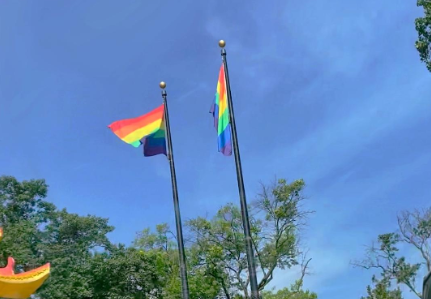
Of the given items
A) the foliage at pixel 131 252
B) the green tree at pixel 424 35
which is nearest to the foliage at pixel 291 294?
the foliage at pixel 131 252

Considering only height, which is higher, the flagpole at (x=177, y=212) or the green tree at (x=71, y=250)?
the green tree at (x=71, y=250)

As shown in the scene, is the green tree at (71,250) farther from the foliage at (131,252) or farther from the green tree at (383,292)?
the green tree at (383,292)

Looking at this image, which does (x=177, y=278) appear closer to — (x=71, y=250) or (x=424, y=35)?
(x=71, y=250)

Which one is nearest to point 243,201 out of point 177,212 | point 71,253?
point 177,212

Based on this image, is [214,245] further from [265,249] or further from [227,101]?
[227,101]

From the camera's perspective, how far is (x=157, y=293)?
29.2 meters

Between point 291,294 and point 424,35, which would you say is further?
point 291,294

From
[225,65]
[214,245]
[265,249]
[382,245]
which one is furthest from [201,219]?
[225,65]

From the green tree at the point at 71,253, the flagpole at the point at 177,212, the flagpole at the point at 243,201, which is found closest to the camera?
the flagpole at the point at 243,201

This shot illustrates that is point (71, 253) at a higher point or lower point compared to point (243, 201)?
higher

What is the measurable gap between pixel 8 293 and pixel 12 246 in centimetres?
1395

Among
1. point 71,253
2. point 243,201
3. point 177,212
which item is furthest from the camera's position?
point 71,253

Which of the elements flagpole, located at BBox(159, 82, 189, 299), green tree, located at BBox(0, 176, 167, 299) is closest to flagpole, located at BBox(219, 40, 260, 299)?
flagpole, located at BBox(159, 82, 189, 299)

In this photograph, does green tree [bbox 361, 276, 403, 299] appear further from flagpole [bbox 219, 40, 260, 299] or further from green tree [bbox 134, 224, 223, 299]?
flagpole [bbox 219, 40, 260, 299]
